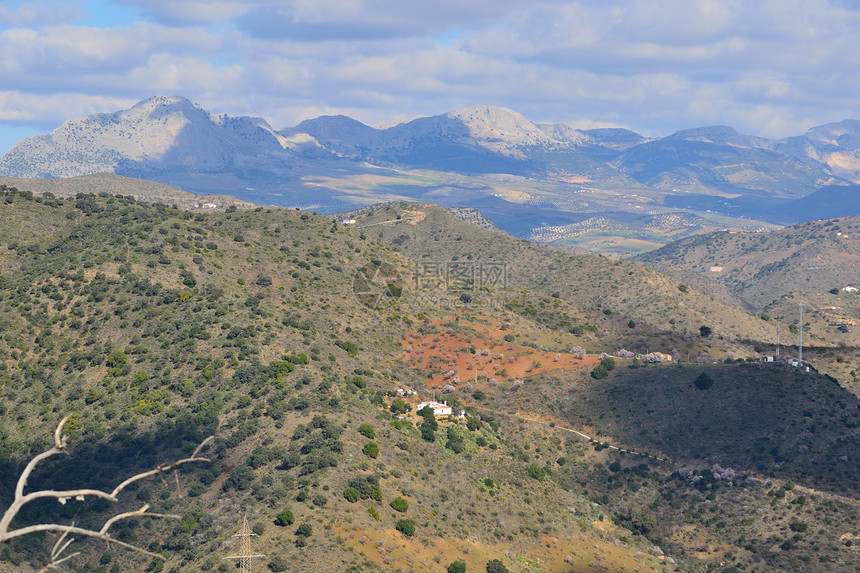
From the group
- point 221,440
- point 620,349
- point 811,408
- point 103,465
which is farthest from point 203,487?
point 620,349

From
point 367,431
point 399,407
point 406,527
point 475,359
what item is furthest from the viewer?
point 475,359

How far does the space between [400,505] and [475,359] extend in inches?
2252

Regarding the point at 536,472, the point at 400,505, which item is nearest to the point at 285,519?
the point at 400,505

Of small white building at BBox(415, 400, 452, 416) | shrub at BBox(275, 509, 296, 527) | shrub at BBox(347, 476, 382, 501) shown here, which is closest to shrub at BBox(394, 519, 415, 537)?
shrub at BBox(347, 476, 382, 501)

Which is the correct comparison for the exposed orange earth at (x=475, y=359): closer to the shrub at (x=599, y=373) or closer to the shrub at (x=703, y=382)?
the shrub at (x=599, y=373)

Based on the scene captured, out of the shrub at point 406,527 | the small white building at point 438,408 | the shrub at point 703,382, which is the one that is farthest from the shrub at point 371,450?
the shrub at point 703,382

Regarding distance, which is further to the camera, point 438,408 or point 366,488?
point 438,408

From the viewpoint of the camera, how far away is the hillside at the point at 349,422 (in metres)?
69.2

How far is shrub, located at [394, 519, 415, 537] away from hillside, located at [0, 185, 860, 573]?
0.16 m

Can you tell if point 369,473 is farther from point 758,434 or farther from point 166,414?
point 758,434

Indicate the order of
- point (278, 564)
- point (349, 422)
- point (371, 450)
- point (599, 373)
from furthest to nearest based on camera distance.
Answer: point (599, 373) < point (349, 422) < point (371, 450) < point (278, 564)

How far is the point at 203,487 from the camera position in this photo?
7419 cm

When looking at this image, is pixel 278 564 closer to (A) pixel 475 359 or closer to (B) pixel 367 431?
(B) pixel 367 431

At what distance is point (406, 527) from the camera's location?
218 feet
